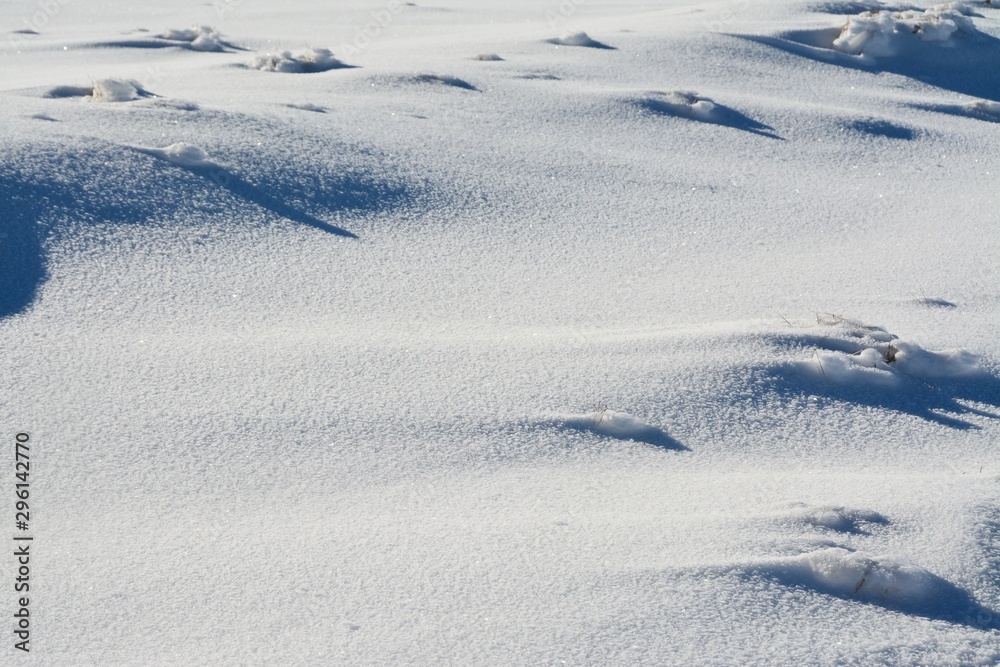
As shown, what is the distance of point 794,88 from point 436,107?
187 cm

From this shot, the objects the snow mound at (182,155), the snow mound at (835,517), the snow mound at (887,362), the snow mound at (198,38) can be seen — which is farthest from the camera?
the snow mound at (198,38)

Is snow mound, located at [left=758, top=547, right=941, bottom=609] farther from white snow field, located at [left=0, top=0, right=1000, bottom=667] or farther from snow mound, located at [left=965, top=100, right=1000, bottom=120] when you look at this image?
snow mound, located at [left=965, top=100, right=1000, bottom=120]

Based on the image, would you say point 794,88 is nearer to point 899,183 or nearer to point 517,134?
point 899,183

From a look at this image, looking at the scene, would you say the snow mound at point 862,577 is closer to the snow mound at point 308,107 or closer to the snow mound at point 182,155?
the snow mound at point 182,155

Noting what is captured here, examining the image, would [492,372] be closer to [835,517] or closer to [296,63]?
[835,517]

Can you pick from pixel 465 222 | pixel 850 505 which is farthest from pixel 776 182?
pixel 850 505

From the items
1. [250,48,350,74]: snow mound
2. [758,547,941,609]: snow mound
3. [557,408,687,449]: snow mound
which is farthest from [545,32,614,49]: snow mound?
[758,547,941,609]: snow mound

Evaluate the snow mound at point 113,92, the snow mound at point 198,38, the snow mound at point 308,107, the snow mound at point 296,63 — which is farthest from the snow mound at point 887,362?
the snow mound at point 198,38

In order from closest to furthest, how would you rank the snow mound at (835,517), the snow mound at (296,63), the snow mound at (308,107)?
the snow mound at (835,517)
the snow mound at (308,107)
the snow mound at (296,63)

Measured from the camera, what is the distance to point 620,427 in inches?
79.5

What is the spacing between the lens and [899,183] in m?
3.72

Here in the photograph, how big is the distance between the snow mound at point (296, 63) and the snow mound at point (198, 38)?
90cm

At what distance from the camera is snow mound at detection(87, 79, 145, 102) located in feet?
11.4

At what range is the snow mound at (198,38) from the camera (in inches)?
208
